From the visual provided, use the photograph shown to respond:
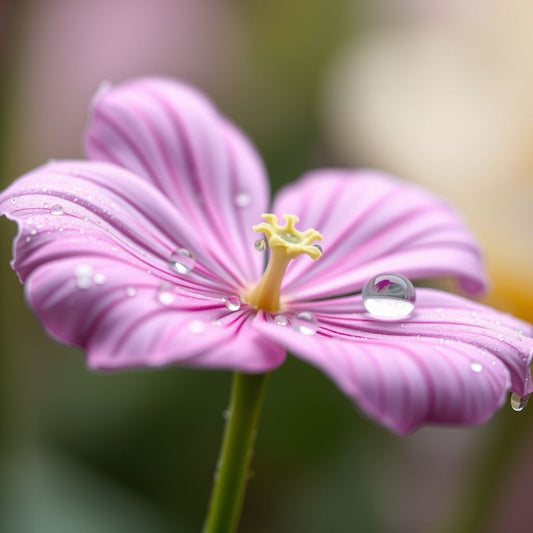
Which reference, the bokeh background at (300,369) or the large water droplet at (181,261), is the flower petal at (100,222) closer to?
the large water droplet at (181,261)

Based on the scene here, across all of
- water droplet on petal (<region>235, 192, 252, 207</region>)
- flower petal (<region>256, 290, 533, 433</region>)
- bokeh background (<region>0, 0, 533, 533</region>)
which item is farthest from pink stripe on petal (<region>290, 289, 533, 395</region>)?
bokeh background (<region>0, 0, 533, 533</region>)

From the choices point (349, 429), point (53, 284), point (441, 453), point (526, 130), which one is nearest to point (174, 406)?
point (349, 429)

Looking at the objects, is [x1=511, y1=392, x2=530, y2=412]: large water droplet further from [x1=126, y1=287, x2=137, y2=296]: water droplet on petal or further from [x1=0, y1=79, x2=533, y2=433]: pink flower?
[x1=126, y1=287, x2=137, y2=296]: water droplet on petal

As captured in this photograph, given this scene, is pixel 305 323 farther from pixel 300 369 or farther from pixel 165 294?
pixel 300 369

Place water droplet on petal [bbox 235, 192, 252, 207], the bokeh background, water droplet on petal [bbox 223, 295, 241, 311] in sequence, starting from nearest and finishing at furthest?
water droplet on petal [bbox 223, 295, 241, 311], water droplet on petal [bbox 235, 192, 252, 207], the bokeh background

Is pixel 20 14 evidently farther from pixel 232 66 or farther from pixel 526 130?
pixel 526 130

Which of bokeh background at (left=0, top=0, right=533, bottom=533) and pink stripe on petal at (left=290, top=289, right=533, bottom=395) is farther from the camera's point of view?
bokeh background at (left=0, top=0, right=533, bottom=533)
